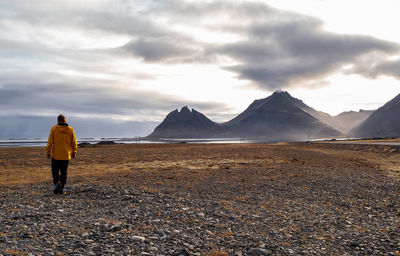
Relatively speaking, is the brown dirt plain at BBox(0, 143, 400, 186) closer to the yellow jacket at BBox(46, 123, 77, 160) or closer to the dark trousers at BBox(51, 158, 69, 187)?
the dark trousers at BBox(51, 158, 69, 187)

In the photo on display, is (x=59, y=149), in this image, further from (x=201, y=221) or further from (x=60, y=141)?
(x=201, y=221)

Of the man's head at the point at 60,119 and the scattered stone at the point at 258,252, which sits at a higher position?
the man's head at the point at 60,119

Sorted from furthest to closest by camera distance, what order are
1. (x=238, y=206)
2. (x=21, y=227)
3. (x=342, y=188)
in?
(x=342, y=188) < (x=238, y=206) < (x=21, y=227)

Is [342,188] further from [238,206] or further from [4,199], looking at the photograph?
[4,199]

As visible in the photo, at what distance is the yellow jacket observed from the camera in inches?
477

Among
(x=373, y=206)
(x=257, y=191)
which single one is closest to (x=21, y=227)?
(x=257, y=191)

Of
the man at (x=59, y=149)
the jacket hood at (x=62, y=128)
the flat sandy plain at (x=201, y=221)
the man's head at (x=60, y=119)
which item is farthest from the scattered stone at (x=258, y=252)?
the man's head at (x=60, y=119)

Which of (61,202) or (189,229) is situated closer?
(189,229)

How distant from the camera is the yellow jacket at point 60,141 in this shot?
39.7 feet

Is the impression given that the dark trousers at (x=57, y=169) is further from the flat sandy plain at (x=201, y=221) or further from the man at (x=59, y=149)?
the flat sandy plain at (x=201, y=221)

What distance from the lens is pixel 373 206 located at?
10.8 metres

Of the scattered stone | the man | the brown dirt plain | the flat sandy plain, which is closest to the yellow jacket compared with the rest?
the man

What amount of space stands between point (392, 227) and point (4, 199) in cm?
A: 1427

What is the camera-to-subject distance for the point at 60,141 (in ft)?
40.1
